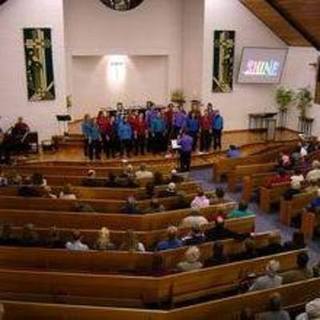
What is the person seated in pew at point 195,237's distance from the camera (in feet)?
21.9

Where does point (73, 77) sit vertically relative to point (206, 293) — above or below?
above

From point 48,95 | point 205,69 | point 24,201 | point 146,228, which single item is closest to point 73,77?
point 48,95

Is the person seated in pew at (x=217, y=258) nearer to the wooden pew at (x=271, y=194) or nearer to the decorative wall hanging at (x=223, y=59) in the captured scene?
the wooden pew at (x=271, y=194)

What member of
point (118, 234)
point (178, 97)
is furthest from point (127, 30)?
point (118, 234)

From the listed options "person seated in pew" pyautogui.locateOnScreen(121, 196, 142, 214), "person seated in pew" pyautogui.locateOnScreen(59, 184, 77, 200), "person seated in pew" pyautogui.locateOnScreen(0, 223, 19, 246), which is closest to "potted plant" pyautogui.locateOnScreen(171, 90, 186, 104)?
"person seated in pew" pyautogui.locateOnScreen(59, 184, 77, 200)

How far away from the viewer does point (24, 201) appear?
8234 mm

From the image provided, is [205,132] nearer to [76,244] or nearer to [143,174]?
[143,174]

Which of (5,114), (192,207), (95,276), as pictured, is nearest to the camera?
(95,276)

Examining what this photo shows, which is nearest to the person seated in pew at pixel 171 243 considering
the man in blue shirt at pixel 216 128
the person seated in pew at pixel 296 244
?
the person seated in pew at pixel 296 244

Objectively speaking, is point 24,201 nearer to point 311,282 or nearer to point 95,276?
point 95,276

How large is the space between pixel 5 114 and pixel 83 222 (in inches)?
256

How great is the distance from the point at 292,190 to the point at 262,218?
74 centimetres

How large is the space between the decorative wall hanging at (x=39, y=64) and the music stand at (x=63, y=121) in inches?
21.2

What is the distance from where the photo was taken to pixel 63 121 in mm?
13523
